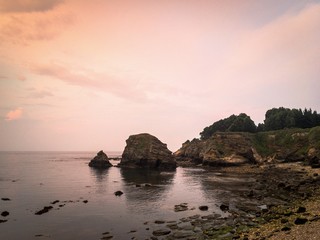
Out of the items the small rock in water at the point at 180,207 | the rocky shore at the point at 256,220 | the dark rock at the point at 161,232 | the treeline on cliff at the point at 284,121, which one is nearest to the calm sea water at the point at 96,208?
the dark rock at the point at 161,232

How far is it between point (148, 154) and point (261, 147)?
5250cm

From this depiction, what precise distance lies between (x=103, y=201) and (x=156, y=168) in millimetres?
69503

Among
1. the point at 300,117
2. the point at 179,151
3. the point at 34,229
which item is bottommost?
the point at 34,229

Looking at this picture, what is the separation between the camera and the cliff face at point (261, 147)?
10994cm

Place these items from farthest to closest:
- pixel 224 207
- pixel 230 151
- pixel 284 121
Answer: pixel 284 121
pixel 230 151
pixel 224 207

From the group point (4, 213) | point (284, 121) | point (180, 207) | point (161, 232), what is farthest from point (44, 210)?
point (284, 121)

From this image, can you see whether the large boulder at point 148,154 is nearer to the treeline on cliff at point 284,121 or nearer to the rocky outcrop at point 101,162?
the rocky outcrop at point 101,162

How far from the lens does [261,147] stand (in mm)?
124875

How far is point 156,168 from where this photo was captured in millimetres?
121562

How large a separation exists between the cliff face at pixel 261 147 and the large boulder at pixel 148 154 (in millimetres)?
19439

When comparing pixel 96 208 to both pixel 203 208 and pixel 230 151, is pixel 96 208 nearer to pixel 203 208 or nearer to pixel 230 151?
pixel 203 208

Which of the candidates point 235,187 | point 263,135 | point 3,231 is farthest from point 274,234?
point 263,135

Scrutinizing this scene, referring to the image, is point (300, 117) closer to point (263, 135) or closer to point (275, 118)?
point (275, 118)

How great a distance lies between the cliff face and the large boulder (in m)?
19.4
